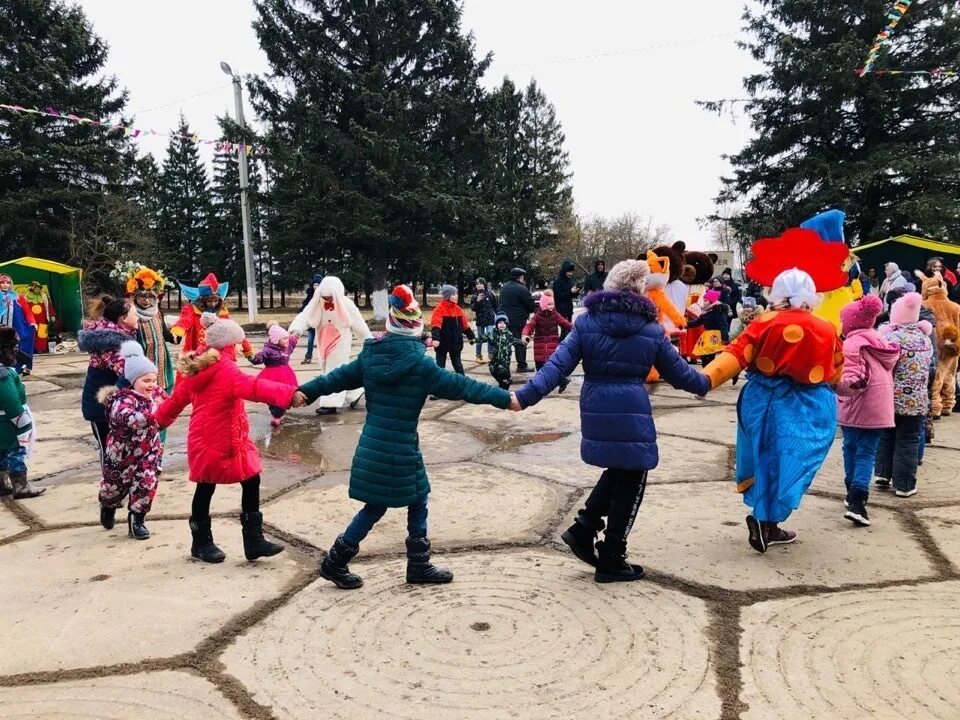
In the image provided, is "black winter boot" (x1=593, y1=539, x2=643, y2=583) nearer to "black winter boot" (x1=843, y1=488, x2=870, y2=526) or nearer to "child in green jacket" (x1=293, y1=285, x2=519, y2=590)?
"child in green jacket" (x1=293, y1=285, x2=519, y2=590)

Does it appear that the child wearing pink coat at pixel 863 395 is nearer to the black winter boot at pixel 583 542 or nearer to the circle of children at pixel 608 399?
the circle of children at pixel 608 399

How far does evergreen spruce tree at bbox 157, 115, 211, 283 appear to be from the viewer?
1848 inches

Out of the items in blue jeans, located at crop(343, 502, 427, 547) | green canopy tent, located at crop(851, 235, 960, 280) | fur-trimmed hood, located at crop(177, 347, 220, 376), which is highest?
green canopy tent, located at crop(851, 235, 960, 280)

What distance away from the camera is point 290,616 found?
3416 millimetres

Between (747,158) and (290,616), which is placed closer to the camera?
(290,616)

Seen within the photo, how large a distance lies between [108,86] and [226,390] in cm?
3123

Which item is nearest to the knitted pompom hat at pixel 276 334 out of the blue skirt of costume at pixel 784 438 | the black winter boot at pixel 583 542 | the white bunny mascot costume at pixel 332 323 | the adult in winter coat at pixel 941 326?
the white bunny mascot costume at pixel 332 323

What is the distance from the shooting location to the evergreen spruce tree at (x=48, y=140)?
26266 mm

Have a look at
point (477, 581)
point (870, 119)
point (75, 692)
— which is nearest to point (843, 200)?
point (870, 119)

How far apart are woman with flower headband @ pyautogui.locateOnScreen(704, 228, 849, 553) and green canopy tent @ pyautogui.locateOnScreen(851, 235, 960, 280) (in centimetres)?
1402

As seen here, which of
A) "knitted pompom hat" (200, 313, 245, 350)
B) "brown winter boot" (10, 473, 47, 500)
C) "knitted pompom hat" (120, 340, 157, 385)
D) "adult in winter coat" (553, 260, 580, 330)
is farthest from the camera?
"adult in winter coat" (553, 260, 580, 330)

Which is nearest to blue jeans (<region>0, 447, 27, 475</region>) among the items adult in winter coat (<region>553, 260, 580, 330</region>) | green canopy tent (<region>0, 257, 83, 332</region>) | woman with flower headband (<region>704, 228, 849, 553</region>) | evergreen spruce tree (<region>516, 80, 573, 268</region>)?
woman with flower headband (<region>704, 228, 849, 553</region>)

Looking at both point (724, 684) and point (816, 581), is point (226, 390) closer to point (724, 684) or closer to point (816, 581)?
point (724, 684)

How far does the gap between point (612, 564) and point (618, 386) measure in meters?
0.95
